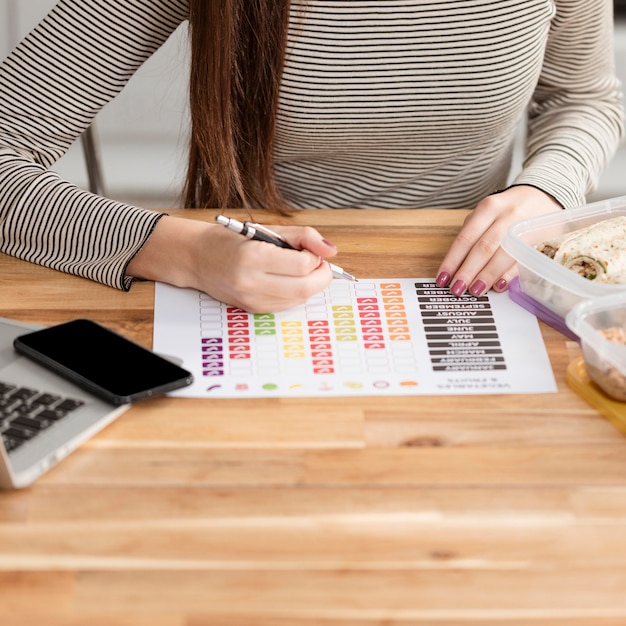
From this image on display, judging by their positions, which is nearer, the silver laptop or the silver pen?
the silver laptop

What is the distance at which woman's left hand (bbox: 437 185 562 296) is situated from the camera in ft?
2.84

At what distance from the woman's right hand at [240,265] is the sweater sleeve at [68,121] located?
0.11ft

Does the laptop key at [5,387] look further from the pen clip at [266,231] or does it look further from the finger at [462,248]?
the finger at [462,248]

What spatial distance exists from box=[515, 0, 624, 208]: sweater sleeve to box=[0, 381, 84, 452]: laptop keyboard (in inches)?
26.4

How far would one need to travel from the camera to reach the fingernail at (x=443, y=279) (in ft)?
2.87

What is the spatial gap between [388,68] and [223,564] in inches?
28.2

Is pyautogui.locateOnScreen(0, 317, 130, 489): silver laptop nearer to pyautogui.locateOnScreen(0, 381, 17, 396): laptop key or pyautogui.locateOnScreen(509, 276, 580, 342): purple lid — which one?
pyautogui.locateOnScreen(0, 381, 17, 396): laptop key

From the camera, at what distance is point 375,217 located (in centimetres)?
101

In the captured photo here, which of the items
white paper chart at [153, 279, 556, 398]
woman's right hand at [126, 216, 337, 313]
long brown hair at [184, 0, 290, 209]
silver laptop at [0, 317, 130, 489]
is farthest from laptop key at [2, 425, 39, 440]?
long brown hair at [184, 0, 290, 209]

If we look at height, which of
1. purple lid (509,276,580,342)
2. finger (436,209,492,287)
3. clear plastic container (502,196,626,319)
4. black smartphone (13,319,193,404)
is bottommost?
purple lid (509,276,580,342)

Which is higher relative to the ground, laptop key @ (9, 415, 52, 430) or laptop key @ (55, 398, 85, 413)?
laptop key @ (9, 415, 52, 430)

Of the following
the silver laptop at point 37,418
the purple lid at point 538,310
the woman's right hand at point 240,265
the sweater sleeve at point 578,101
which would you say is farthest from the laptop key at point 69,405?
the sweater sleeve at point 578,101

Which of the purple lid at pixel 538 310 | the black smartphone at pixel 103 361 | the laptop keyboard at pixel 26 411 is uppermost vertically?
the laptop keyboard at pixel 26 411

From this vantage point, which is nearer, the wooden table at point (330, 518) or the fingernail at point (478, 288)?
the wooden table at point (330, 518)
